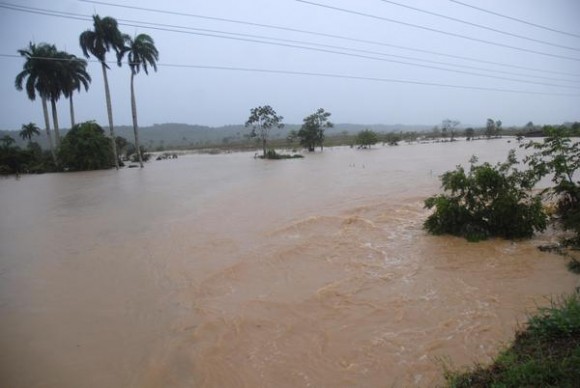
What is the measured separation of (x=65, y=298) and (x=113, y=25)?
3008 centimetres

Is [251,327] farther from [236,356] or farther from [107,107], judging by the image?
[107,107]

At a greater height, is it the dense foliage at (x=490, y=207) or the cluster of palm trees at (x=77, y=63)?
the cluster of palm trees at (x=77, y=63)

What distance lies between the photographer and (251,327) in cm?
505

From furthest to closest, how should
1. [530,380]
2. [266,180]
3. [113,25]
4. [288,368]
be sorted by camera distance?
[113,25], [266,180], [288,368], [530,380]

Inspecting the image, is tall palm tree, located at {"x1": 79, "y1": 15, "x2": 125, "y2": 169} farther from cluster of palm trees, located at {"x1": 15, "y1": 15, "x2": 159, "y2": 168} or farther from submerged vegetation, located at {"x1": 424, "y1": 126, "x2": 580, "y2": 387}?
submerged vegetation, located at {"x1": 424, "y1": 126, "x2": 580, "y2": 387}

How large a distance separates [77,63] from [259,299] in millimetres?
37478

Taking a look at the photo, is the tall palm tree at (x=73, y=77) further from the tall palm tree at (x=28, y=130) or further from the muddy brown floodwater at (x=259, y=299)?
the muddy brown floodwater at (x=259, y=299)

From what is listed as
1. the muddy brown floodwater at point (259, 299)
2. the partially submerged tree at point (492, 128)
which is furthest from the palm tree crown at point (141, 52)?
the partially submerged tree at point (492, 128)

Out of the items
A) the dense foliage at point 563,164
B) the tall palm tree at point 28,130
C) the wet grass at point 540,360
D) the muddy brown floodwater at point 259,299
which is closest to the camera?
the wet grass at point 540,360

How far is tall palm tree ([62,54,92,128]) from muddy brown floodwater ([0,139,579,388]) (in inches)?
1069

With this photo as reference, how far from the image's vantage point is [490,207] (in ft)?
27.8

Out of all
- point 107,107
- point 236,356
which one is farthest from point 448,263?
point 107,107

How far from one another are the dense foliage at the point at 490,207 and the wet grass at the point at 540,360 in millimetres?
4875

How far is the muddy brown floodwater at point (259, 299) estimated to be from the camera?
424cm
